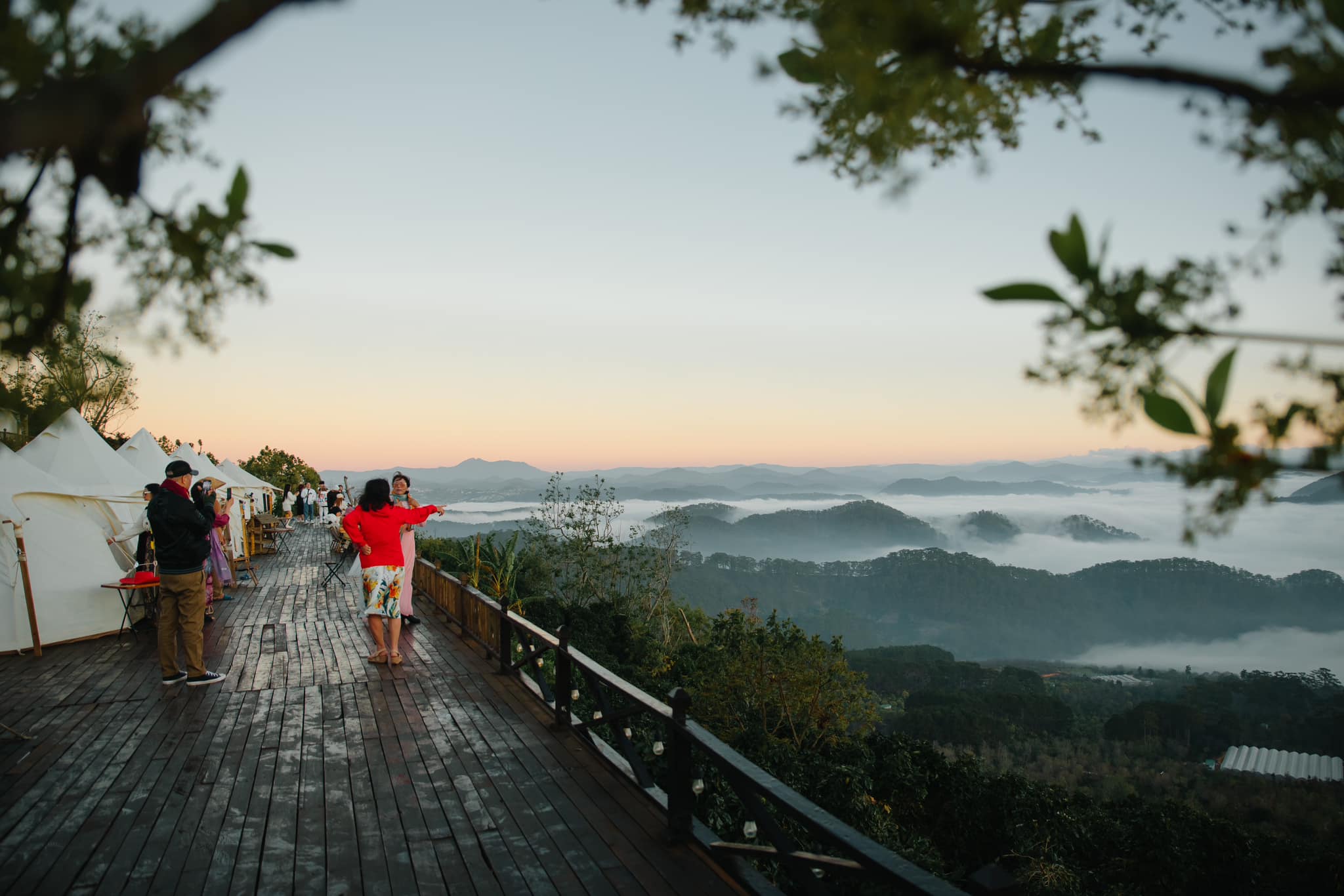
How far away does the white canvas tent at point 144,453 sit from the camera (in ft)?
42.4

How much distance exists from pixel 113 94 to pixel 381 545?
5.66 meters

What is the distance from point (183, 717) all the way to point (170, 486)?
1727 millimetres

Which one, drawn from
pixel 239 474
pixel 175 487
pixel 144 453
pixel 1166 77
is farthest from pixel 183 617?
pixel 239 474

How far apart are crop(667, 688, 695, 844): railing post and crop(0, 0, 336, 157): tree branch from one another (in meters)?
2.88

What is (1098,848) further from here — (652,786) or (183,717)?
(183,717)

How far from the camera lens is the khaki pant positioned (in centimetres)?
562

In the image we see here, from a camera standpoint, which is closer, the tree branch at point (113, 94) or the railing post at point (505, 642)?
the tree branch at point (113, 94)

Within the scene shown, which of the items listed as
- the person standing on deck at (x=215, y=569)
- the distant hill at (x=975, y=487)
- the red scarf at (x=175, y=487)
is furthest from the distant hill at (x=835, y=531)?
the red scarf at (x=175, y=487)

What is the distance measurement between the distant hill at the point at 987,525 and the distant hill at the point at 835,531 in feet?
50.9

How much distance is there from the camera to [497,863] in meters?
3.12

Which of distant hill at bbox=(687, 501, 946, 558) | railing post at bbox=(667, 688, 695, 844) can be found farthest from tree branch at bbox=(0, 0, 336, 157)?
distant hill at bbox=(687, 501, 946, 558)

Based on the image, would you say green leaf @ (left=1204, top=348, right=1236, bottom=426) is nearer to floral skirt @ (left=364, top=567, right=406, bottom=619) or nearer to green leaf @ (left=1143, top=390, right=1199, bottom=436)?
green leaf @ (left=1143, top=390, right=1199, bottom=436)

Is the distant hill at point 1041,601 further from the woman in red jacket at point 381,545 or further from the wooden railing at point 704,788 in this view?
the wooden railing at point 704,788

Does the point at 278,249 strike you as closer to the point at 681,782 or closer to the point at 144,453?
the point at 681,782
